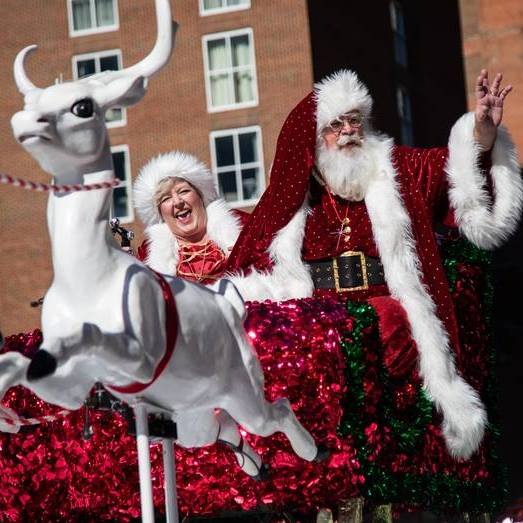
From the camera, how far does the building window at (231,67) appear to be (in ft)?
70.2

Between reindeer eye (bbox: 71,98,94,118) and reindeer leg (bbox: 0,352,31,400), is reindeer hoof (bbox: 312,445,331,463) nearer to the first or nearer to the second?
reindeer leg (bbox: 0,352,31,400)

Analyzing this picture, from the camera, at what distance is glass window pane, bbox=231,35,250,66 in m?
21.5

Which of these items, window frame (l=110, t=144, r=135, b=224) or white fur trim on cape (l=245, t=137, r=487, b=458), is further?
window frame (l=110, t=144, r=135, b=224)

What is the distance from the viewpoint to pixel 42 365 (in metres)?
4.20

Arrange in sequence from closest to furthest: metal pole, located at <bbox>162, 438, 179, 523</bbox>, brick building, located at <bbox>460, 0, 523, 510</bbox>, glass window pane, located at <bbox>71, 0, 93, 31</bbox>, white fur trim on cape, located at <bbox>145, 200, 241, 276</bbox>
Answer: metal pole, located at <bbox>162, 438, 179, 523</bbox> → white fur trim on cape, located at <bbox>145, 200, 241, 276</bbox> → brick building, located at <bbox>460, 0, 523, 510</bbox> → glass window pane, located at <bbox>71, 0, 93, 31</bbox>

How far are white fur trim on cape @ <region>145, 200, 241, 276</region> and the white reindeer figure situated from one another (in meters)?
2.59

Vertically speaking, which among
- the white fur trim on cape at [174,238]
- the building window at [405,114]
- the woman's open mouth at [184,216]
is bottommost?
the white fur trim on cape at [174,238]

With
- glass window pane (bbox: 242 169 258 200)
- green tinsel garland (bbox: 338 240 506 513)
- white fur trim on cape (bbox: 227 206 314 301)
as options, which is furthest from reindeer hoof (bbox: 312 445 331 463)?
glass window pane (bbox: 242 169 258 200)

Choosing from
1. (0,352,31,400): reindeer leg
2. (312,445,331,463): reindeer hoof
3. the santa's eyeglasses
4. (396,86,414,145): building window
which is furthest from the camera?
(396,86,414,145): building window

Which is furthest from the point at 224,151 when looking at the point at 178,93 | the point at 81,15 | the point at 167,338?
the point at 167,338

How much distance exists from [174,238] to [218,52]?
1439cm

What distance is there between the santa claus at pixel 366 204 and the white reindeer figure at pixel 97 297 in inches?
79.5

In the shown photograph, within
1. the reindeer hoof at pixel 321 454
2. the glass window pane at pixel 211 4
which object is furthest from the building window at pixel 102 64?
the reindeer hoof at pixel 321 454

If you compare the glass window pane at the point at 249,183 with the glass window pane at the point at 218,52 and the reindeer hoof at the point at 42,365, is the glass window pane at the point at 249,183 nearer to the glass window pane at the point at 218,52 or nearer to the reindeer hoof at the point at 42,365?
the glass window pane at the point at 218,52
